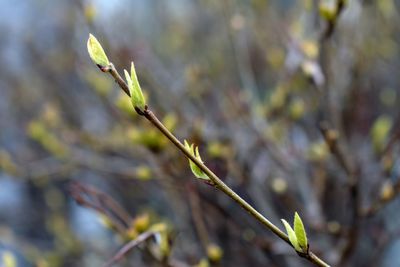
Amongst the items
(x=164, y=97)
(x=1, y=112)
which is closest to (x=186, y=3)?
(x=1, y=112)

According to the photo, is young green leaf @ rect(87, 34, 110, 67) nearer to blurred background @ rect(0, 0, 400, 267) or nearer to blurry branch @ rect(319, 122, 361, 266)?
blurred background @ rect(0, 0, 400, 267)

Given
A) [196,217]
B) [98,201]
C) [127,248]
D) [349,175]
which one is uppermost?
[349,175]

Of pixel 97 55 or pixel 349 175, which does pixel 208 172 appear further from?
pixel 349 175

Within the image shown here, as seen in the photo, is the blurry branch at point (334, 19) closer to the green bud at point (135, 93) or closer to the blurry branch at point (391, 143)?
the blurry branch at point (391, 143)

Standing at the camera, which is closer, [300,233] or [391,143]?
[300,233]

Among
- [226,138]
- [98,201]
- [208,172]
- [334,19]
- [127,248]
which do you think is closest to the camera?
[208,172]

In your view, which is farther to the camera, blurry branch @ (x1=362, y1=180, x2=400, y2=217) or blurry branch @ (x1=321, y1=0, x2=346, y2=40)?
blurry branch @ (x1=362, y1=180, x2=400, y2=217)

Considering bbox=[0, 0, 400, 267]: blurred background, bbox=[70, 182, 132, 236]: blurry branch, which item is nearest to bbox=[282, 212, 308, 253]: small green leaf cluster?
bbox=[0, 0, 400, 267]: blurred background

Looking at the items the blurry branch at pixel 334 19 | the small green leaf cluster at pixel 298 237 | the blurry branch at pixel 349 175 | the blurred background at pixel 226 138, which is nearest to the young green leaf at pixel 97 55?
the small green leaf cluster at pixel 298 237

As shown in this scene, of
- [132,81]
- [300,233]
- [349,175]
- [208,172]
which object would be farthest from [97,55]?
[349,175]
